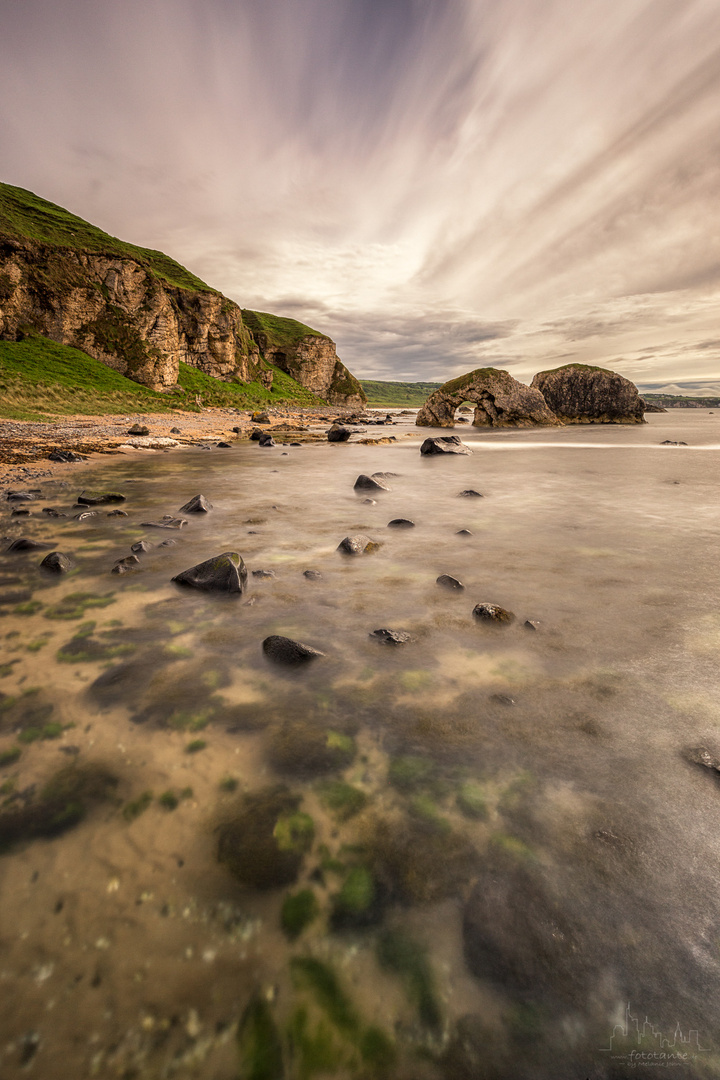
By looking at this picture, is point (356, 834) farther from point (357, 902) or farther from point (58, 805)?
point (58, 805)

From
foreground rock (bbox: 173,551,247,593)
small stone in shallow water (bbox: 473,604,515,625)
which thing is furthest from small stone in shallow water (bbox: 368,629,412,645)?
foreground rock (bbox: 173,551,247,593)

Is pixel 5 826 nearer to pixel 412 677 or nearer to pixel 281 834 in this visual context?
pixel 281 834

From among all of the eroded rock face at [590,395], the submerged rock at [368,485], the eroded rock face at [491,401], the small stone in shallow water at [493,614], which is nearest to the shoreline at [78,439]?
the submerged rock at [368,485]

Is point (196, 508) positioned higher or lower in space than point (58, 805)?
higher

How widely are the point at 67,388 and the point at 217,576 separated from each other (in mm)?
38626

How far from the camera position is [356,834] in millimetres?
2266

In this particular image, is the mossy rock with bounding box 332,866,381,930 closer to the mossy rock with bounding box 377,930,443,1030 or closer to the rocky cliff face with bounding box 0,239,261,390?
the mossy rock with bounding box 377,930,443,1030

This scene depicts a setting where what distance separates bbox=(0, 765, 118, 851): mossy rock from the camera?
2203mm

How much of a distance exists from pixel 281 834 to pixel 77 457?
61.9 ft

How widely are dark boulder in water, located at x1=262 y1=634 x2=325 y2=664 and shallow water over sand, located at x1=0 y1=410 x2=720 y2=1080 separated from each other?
0.11 m

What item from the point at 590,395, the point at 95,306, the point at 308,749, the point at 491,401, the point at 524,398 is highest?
the point at 95,306

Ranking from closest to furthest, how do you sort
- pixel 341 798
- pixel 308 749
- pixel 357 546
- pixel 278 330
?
1. pixel 341 798
2. pixel 308 749
3. pixel 357 546
4. pixel 278 330

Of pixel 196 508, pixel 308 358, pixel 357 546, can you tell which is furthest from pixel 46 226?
pixel 308 358

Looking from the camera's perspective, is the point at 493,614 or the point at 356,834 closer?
the point at 356,834
